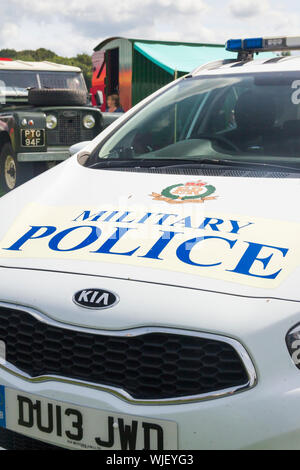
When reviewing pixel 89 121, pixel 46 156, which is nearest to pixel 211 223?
pixel 46 156

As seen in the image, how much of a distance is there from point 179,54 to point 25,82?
9090mm

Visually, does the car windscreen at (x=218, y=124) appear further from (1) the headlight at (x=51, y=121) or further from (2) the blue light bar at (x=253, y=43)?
(1) the headlight at (x=51, y=121)

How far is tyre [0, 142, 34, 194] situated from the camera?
8188 millimetres

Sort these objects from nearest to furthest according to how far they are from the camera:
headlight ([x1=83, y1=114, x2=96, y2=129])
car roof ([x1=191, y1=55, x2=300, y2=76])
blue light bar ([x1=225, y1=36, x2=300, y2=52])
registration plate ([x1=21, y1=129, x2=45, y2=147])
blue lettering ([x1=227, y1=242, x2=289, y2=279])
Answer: blue lettering ([x1=227, y1=242, x2=289, y2=279])
car roof ([x1=191, y1=55, x2=300, y2=76])
blue light bar ([x1=225, y1=36, x2=300, y2=52])
registration plate ([x1=21, y1=129, x2=45, y2=147])
headlight ([x1=83, y1=114, x2=96, y2=129])

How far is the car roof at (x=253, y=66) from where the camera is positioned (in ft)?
10.6

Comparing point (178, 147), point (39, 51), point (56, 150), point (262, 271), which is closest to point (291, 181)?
point (262, 271)

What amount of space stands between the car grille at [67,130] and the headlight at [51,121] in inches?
1.9

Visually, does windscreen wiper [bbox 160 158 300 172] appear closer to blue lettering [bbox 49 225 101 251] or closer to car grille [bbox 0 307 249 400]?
blue lettering [bbox 49 225 101 251]

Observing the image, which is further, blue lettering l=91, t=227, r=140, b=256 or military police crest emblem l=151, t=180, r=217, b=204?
military police crest emblem l=151, t=180, r=217, b=204

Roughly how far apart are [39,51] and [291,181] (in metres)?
87.0

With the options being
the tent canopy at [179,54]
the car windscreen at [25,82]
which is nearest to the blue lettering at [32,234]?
the car windscreen at [25,82]

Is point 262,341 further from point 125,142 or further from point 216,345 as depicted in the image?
point 125,142

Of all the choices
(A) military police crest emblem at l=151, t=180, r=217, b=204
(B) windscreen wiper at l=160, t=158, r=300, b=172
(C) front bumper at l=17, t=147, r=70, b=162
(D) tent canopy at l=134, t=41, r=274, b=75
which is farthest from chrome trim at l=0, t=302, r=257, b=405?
(D) tent canopy at l=134, t=41, r=274, b=75

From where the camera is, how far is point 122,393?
1839mm
